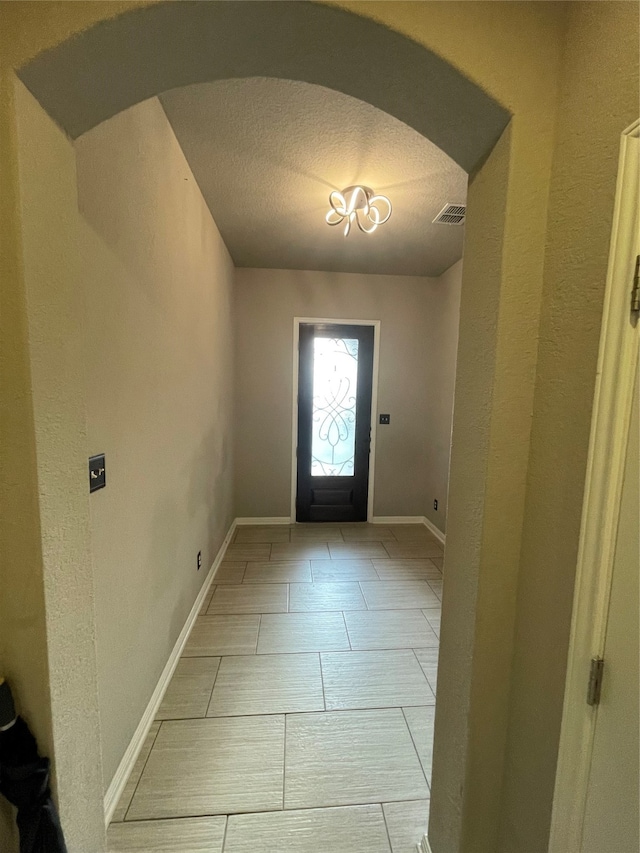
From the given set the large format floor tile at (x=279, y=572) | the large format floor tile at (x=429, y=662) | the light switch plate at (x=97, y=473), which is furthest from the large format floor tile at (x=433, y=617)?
the light switch plate at (x=97, y=473)

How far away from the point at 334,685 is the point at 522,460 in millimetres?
1578

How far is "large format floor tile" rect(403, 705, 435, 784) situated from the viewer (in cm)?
142

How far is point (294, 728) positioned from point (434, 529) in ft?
8.52

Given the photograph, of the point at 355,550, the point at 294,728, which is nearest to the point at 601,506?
the point at 294,728

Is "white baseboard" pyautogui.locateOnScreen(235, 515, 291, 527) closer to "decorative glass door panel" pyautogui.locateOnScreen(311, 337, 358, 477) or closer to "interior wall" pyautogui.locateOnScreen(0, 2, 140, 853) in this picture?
"decorative glass door panel" pyautogui.locateOnScreen(311, 337, 358, 477)

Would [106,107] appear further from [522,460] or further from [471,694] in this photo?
[471,694]

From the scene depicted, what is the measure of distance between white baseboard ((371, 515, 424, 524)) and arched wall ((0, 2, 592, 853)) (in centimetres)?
303

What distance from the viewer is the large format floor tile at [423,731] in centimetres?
142

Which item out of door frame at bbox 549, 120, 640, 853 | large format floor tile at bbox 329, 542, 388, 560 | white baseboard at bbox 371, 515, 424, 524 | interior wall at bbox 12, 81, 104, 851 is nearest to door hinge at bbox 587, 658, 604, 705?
door frame at bbox 549, 120, 640, 853

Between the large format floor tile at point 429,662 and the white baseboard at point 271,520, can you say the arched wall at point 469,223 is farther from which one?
the white baseboard at point 271,520

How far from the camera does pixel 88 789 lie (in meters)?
0.93

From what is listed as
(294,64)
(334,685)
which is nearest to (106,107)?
(294,64)

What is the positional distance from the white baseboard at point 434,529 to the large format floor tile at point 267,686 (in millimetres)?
2032

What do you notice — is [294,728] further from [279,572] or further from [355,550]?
[355,550]
